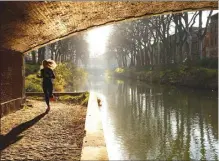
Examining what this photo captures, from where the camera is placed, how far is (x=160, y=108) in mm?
15039

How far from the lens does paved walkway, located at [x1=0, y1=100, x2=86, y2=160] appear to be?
4.86 m

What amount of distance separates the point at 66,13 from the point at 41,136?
264 cm

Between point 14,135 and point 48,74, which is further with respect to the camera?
point 48,74

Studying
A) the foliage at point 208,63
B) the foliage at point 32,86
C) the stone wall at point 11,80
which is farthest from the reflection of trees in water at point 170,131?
the foliage at point 208,63

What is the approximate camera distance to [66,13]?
5500 millimetres

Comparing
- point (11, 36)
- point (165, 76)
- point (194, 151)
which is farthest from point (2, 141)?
point (165, 76)

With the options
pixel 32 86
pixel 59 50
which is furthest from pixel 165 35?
pixel 32 86

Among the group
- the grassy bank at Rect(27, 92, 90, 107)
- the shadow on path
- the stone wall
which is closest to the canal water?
the grassy bank at Rect(27, 92, 90, 107)

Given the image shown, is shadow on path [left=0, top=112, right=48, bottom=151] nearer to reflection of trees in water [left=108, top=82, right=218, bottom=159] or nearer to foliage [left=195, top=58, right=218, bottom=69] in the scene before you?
reflection of trees in water [left=108, top=82, right=218, bottom=159]

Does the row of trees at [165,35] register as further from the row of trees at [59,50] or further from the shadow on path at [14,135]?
the shadow on path at [14,135]

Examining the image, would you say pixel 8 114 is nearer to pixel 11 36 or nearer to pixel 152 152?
pixel 11 36

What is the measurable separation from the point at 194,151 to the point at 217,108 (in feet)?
23.7

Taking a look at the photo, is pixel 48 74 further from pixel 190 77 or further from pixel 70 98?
pixel 190 77

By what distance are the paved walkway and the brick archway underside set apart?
2.16m
